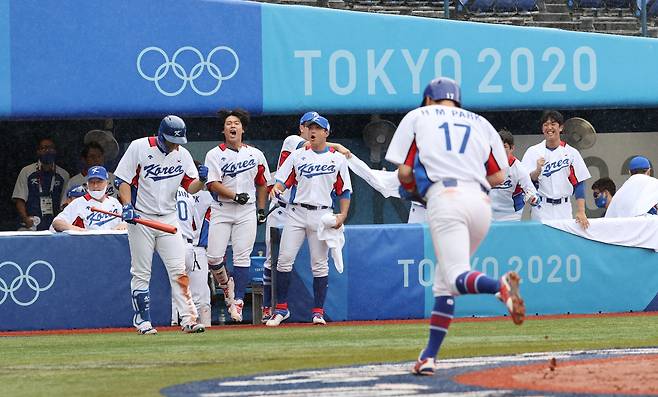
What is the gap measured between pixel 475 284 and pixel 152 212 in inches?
199

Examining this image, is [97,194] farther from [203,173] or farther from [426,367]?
[426,367]

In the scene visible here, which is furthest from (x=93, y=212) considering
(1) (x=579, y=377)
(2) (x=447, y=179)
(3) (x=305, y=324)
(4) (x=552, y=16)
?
(4) (x=552, y=16)

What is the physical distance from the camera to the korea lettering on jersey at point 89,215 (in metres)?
13.1

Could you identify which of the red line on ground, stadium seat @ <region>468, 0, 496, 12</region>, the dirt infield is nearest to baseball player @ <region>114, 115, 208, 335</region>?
the red line on ground

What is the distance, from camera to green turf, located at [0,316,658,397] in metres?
7.61

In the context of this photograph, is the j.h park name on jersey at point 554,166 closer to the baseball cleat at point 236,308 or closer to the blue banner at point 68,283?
the baseball cleat at point 236,308

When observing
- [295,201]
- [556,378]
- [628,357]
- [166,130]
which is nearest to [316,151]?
[295,201]

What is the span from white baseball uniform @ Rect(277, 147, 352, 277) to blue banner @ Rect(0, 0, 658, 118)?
2129 mm

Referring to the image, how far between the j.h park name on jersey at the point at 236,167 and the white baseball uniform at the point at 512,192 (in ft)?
8.87

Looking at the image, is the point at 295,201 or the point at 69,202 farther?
the point at 69,202

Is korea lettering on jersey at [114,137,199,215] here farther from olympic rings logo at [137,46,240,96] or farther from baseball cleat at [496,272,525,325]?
baseball cleat at [496,272,525,325]

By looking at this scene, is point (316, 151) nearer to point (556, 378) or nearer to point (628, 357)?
point (628, 357)

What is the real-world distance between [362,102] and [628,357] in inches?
283

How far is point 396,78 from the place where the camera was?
49.0 ft
